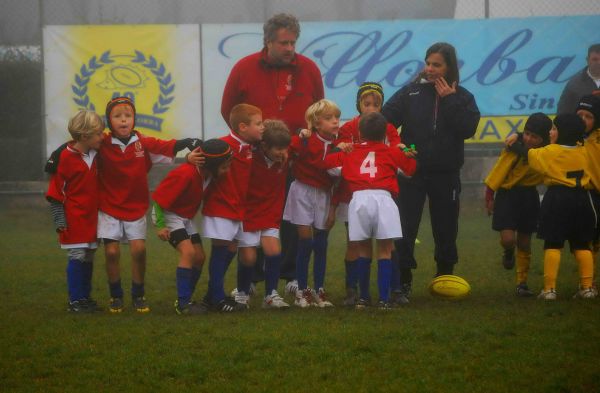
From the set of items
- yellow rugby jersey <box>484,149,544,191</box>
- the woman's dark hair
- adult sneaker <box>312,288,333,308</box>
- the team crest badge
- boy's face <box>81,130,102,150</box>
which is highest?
the team crest badge

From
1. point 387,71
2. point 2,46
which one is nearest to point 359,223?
point 387,71

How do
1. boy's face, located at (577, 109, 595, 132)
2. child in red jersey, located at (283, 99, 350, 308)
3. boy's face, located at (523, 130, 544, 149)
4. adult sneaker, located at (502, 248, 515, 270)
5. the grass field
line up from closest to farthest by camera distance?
the grass field < child in red jersey, located at (283, 99, 350, 308) < boy's face, located at (577, 109, 595, 132) < boy's face, located at (523, 130, 544, 149) < adult sneaker, located at (502, 248, 515, 270)

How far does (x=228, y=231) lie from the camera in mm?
7098

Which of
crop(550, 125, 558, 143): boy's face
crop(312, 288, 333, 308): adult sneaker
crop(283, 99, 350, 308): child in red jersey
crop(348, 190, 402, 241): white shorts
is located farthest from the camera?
crop(550, 125, 558, 143): boy's face

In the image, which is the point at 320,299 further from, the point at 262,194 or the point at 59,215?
the point at 59,215

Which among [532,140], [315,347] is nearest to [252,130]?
[315,347]

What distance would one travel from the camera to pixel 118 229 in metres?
7.18

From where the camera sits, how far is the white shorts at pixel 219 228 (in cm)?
707

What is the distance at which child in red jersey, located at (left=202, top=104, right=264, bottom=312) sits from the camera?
23.3 feet

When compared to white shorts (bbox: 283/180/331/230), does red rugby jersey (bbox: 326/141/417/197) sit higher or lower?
higher

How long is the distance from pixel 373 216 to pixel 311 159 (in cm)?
81

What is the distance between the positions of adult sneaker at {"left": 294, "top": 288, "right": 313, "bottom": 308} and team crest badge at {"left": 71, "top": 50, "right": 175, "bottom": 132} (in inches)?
363

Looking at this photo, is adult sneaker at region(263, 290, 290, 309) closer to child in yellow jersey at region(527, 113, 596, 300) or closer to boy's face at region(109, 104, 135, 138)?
boy's face at region(109, 104, 135, 138)

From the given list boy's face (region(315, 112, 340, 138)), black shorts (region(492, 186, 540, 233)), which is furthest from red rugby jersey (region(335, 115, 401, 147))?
black shorts (region(492, 186, 540, 233))
